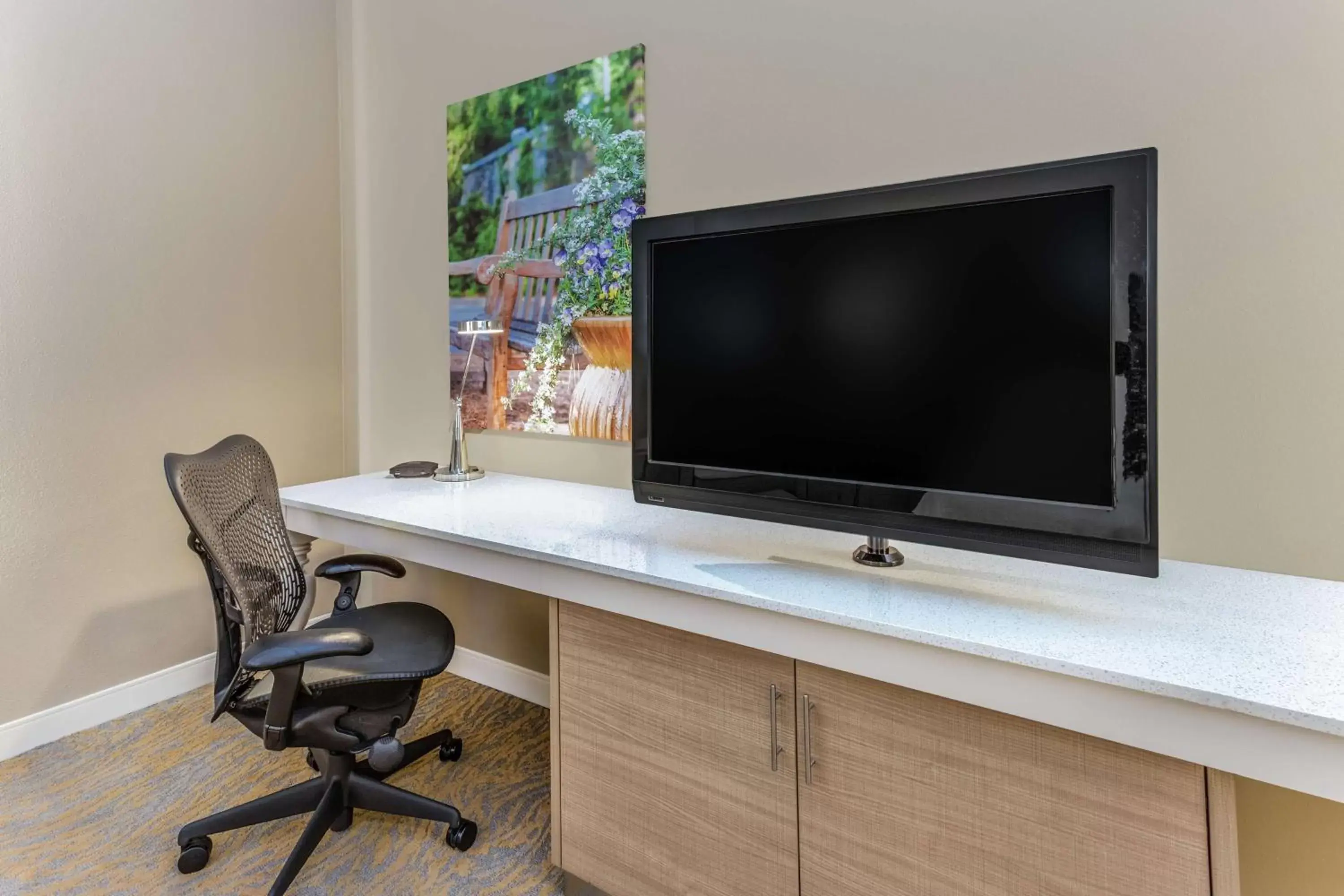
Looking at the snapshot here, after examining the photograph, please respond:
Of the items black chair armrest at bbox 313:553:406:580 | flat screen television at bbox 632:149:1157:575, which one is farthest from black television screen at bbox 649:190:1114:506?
black chair armrest at bbox 313:553:406:580

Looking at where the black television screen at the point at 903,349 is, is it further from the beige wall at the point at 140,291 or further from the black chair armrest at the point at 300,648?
the beige wall at the point at 140,291

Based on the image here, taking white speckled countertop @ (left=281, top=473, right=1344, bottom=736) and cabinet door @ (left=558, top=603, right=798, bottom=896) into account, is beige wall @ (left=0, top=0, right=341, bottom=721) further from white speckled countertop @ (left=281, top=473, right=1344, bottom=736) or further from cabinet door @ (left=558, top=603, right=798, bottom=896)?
cabinet door @ (left=558, top=603, right=798, bottom=896)

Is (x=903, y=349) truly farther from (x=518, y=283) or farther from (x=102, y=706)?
(x=102, y=706)

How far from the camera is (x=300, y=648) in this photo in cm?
133

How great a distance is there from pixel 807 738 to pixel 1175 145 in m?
1.38

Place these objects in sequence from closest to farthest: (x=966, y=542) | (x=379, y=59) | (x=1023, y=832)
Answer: (x=1023, y=832) → (x=966, y=542) → (x=379, y=59)

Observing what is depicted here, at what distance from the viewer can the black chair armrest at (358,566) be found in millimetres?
1860

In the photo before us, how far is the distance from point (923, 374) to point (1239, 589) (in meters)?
0.67

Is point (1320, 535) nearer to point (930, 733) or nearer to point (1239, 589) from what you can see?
point (1239, 589)

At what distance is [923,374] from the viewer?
1183mm

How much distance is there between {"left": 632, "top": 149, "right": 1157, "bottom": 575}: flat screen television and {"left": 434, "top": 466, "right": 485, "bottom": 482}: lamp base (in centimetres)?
97

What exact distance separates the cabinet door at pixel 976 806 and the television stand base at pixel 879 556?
0.28 meters

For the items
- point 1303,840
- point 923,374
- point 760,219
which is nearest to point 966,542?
point 923,374

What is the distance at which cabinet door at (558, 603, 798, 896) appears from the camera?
3.96 ft
